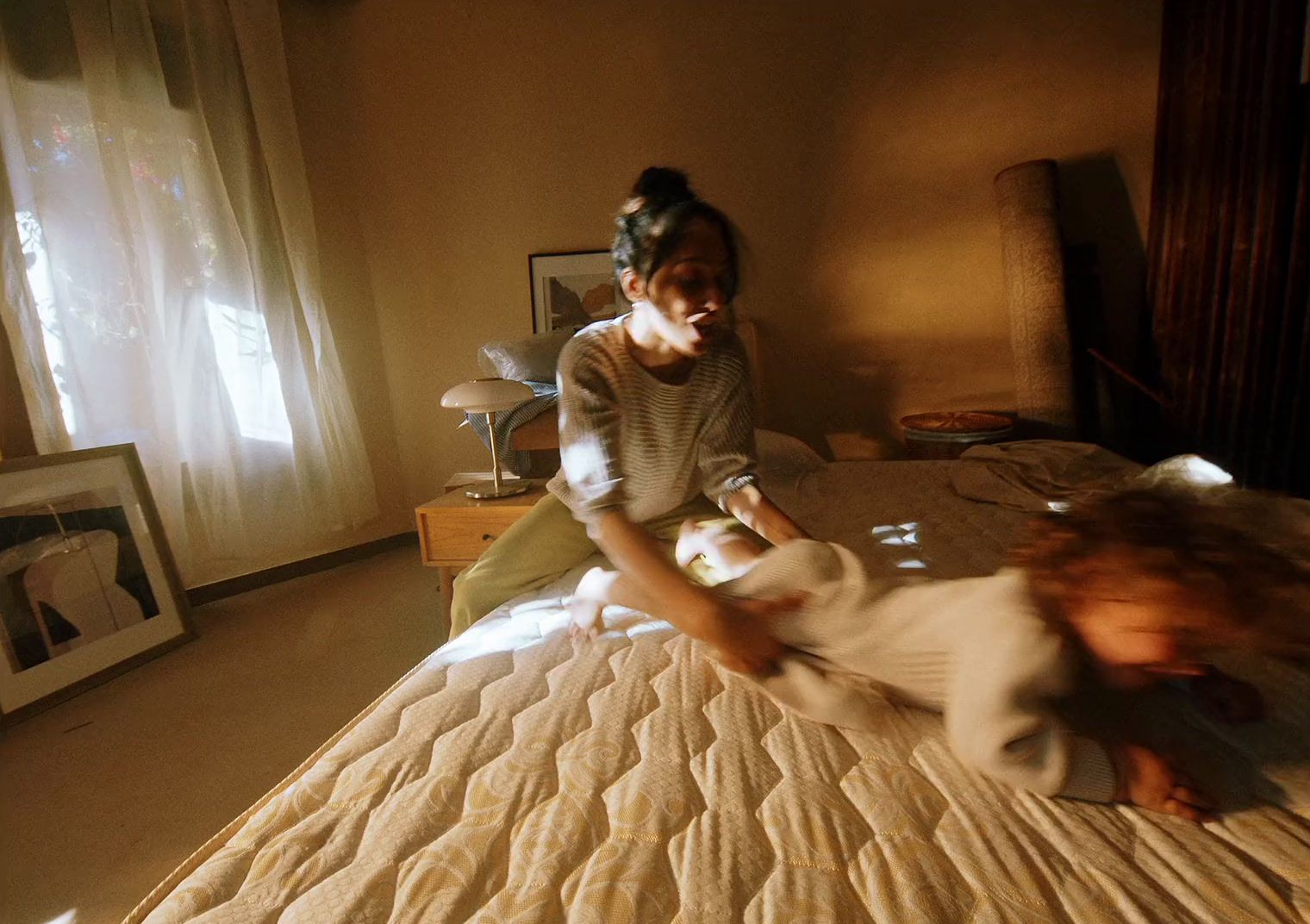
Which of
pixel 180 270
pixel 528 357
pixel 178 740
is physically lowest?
pixel 178 740

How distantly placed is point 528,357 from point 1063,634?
2.06 metres

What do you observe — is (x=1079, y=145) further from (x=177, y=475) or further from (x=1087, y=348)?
(x=177, y=475)

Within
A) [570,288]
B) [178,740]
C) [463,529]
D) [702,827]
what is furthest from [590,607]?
[570,288]

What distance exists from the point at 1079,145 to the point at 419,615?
10.1ft

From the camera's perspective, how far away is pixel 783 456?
6.70 feet

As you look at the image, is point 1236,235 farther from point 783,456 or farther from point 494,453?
point 494,453

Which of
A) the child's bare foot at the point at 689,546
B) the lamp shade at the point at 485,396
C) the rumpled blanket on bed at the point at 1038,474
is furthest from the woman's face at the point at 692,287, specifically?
the rumpled blanket on bed at the point at 1038,474

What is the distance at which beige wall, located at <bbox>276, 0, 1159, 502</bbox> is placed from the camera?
7.95 ft

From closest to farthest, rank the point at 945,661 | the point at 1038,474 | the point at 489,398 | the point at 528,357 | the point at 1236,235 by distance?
the point at 945,661
the point at 1038,474
the point at 489,398
the point at 1236,235
the point at 528,357

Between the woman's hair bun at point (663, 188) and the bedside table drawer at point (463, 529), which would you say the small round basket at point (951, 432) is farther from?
the woman's hair bun at point (663, 188)

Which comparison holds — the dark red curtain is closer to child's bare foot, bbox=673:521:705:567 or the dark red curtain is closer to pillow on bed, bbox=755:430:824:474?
pillow on bed, bbox=755:430:824:474

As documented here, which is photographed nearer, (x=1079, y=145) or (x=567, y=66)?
(x=1079, y=145)

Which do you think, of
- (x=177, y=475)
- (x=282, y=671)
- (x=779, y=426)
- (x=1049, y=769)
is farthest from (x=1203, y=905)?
(x=177, y=475)

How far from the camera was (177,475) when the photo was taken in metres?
2.15
